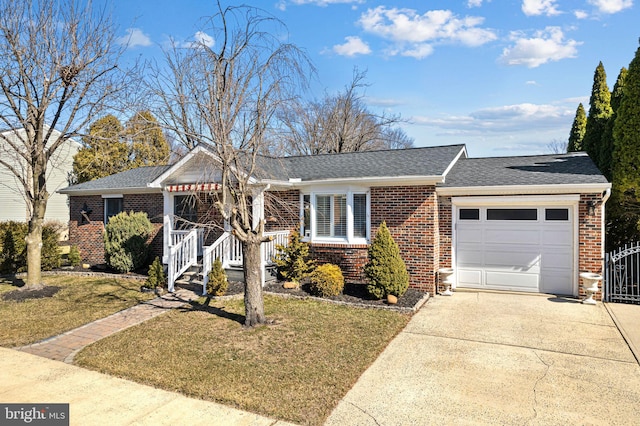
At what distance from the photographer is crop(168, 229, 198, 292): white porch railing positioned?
10.6 m

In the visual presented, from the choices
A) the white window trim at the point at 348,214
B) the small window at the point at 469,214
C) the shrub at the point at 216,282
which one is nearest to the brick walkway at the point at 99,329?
the shrub at the point at 216,282

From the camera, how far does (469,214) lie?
10594mm

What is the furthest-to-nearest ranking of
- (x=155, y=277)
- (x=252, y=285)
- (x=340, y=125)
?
(x=340, y=125) < (x=155, y=277) < (x=252, y=285)

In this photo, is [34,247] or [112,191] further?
[112,191]

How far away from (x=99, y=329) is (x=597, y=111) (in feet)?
56.2

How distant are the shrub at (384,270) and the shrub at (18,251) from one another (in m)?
11.4

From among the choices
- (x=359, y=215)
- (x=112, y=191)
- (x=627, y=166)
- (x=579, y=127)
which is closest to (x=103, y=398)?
(x=359, y=215)

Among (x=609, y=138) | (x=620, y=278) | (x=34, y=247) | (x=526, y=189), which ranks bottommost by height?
(x=620, y=278)

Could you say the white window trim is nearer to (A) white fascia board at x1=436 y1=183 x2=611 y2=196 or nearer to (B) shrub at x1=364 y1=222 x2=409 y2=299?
(B) shrub at x1=364 y1=222 x2=409 y2=299

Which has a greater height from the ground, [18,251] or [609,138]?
[609,138]

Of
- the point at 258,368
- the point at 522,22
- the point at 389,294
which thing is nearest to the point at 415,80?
the point at 522,22

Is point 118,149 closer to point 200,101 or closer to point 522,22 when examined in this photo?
point 200,101

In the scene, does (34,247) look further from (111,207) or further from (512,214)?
(512,214)

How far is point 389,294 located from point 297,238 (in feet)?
9.90
